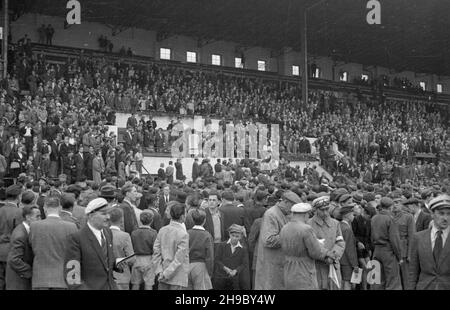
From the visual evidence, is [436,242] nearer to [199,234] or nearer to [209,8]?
[199,234]

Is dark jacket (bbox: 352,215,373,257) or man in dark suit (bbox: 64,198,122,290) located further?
dark jacket (bbox: 352,215,373,257)

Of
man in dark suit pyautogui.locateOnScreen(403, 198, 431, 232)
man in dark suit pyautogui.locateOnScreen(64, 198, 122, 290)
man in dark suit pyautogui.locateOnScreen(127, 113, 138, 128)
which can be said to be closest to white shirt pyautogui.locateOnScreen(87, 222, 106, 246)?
man in dark suit pyautogui.locateOnScreen(64, 198, 122, 290)

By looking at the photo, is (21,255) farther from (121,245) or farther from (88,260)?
(121,245)

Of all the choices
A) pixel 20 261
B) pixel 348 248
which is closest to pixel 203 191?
pixel 348 248

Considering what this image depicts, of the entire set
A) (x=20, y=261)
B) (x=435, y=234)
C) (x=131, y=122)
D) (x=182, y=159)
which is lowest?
(x=20, y=261)

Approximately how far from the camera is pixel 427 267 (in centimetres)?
542

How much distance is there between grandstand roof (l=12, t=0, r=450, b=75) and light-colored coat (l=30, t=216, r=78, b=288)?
26.8 meters

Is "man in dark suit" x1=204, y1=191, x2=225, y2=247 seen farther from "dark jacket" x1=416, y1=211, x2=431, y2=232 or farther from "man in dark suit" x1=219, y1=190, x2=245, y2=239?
"dark jacket" x1=416, y1=211, x2=431, y2=232

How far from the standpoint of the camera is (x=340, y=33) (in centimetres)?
3925

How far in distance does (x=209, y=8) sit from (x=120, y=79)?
24.3ft

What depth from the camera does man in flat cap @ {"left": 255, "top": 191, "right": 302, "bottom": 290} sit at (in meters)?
6.95

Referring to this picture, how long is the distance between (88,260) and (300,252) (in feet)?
7.78

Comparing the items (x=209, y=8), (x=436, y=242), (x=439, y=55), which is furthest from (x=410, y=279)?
(x=439, y=55)

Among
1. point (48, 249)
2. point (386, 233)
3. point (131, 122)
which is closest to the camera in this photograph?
point (48, 249)
